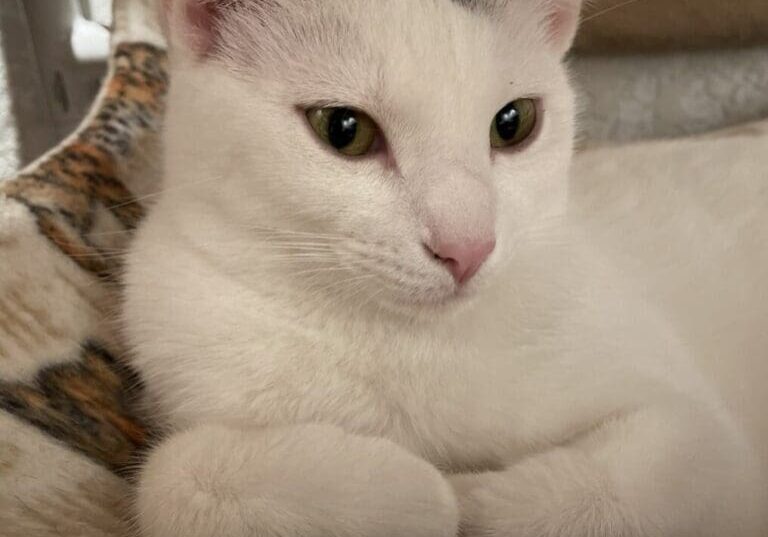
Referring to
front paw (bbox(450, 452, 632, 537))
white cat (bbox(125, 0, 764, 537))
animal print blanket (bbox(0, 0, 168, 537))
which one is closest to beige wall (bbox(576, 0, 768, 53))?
white cat (bbox(125, 0, 764, 537))

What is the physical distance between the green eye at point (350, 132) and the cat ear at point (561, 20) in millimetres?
284

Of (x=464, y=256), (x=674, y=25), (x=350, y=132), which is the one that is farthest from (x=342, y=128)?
(x=674, y=25)

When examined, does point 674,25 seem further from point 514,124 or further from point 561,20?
point 514,124

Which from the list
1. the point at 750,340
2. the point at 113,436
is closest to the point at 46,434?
the point at 113,436

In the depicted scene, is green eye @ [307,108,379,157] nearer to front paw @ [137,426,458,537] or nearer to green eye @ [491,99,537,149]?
green eye @ [491,99,537,149]

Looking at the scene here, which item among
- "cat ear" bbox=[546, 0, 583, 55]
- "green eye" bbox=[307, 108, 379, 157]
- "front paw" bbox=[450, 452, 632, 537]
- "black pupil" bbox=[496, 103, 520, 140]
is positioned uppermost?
"cat ear" bbox=[546, 0, 583, 55]

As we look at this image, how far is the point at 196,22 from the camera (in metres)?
0.70

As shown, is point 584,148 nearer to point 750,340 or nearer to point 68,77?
point 750,340

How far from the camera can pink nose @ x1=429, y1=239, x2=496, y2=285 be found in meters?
0.58

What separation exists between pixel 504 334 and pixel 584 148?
77cm

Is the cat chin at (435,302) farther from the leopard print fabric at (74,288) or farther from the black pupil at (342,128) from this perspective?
the leopard print fabric at (74,288)

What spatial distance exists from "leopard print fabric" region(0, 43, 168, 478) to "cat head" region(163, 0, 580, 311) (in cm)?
22

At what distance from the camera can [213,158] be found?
685 millimetres

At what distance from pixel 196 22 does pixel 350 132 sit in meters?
0.20
